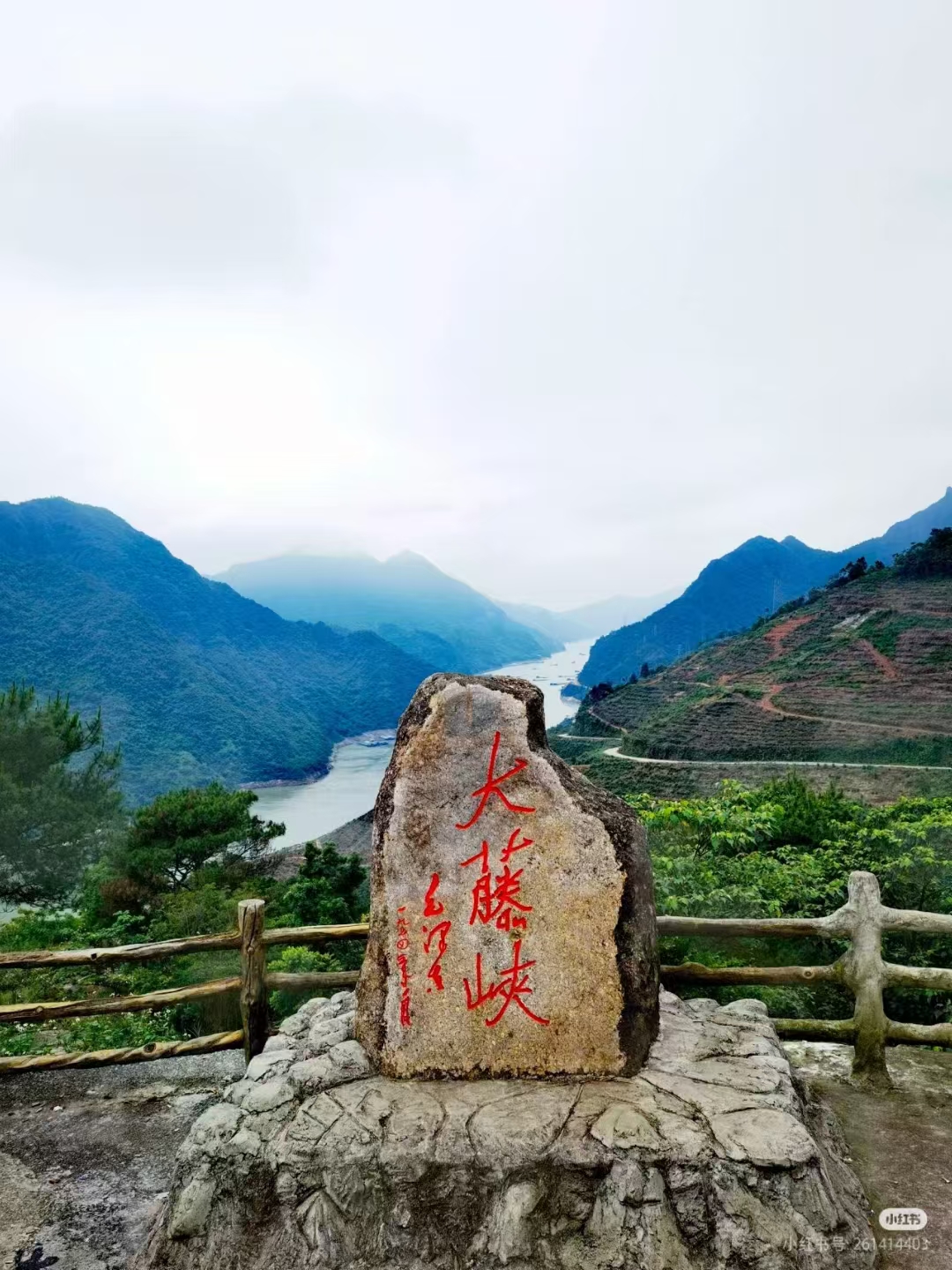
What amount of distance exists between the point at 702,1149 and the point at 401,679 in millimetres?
65399

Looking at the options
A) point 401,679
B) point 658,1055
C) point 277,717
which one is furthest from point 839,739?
point 401,679

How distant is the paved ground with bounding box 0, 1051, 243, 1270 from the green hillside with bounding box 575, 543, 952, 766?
75.0 feet

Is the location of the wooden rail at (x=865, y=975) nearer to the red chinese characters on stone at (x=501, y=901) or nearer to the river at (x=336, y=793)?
the red chinese characters on stone at (x=501, y=901)

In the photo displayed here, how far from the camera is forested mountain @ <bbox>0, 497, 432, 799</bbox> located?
155 feet

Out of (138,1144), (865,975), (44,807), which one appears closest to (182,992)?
(138,1144)

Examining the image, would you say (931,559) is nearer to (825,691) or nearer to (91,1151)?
(825,691)

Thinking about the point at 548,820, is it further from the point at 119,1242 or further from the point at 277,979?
the point at 119,1242

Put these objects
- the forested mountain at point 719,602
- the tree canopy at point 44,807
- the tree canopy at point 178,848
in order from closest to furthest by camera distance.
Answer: the tree canopy at point 178,848 < the tree canopy at point 44,807 < the forested mountain at point 719,602

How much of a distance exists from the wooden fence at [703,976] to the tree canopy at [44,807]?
1512 centimetres

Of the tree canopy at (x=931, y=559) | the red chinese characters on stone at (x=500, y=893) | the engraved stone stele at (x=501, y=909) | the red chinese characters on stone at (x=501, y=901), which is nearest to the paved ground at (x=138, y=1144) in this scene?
the engraved stone stele at (x=501, y=909)

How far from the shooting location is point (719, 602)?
6900 centimetres

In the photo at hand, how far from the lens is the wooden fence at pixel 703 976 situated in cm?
372

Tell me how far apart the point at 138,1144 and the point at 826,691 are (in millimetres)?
29352

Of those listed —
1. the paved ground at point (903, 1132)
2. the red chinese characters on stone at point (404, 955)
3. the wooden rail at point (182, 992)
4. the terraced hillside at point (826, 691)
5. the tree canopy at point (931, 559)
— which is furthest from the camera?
the tree canopy at point (931, 559)
